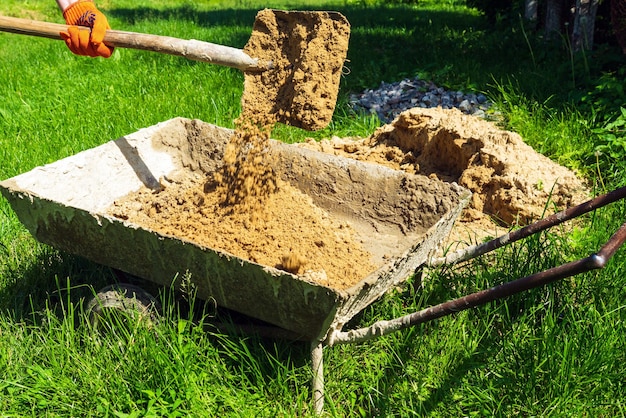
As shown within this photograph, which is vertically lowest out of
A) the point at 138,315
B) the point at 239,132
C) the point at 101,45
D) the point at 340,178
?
the point at 138,315

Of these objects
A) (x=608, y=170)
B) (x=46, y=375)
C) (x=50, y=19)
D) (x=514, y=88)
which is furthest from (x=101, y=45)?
(x=50, y=19)

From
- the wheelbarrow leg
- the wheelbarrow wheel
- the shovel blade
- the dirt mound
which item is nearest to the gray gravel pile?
the dirt mound

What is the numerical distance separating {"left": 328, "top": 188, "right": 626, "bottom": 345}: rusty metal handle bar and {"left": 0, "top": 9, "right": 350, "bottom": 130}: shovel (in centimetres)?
133

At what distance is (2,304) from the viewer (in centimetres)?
343

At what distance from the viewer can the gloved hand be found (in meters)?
3.33

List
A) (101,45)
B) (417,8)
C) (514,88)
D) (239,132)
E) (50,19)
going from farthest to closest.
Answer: (417,8) → (50,19) → (514,88) → (239,132) → (101,45)

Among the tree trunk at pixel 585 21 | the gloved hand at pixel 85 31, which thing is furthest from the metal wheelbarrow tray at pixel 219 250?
the tree trunk at pixel 585 21

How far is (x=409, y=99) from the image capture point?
6207 mm

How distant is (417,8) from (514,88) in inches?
313

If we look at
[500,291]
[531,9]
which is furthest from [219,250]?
[531,9]

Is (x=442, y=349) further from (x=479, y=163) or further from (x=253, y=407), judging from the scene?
(x=479, y=163)

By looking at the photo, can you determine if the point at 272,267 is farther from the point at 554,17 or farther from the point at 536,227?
the point at 554,17

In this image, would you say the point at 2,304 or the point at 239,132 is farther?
the point at 239,132

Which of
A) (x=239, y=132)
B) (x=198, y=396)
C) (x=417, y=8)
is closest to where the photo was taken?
(x=198, y=396)
